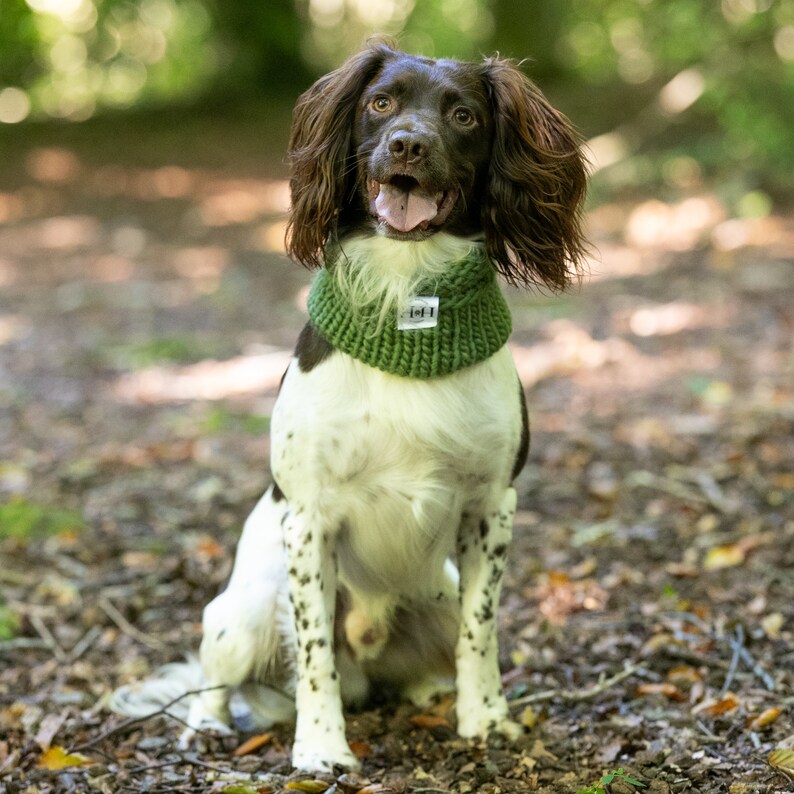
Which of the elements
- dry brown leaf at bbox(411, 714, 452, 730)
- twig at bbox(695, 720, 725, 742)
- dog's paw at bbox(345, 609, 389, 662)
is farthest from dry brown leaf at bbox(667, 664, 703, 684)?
dog's paw at bbox(345, 609, 389, 662)

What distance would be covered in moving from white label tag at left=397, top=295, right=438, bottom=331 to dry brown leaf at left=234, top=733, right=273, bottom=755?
1219 millimetres

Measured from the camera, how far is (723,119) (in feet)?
31.0

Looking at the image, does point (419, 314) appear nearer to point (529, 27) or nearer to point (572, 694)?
point (572, 694)

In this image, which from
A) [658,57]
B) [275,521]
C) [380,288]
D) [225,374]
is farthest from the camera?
[658,57]

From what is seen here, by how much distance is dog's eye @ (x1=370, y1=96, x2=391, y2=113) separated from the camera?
8.96ft

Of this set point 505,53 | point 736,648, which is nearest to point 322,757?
point 736,648

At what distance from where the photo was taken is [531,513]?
15.3 feet

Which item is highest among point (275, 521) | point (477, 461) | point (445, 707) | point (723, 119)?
point (723, 119)

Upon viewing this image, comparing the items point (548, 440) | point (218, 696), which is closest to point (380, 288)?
point (218, 696)

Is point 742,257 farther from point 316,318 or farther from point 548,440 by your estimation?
point 316,318

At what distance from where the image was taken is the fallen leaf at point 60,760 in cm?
282

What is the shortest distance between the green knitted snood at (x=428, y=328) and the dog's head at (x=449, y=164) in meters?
0.10

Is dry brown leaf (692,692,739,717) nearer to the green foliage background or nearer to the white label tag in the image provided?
the white label tag

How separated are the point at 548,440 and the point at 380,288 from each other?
9.19ft
